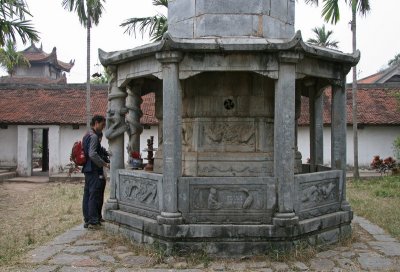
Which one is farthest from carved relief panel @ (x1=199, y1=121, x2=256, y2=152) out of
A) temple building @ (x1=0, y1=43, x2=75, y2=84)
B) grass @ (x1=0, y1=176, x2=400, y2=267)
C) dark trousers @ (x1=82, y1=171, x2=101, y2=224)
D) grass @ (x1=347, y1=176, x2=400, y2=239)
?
temple building @ (x1=0, y1=43, x2=75, y2=84)

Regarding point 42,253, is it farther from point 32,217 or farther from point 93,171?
point 32,217

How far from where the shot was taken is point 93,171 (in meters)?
7.39

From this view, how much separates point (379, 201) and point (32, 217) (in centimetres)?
851

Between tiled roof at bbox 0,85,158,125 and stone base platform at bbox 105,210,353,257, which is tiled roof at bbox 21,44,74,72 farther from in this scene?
stone base platform at bbox 105,210,353,257

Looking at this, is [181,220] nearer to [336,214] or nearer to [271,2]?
[336,214]

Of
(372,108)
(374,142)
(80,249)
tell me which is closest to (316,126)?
(80,249)

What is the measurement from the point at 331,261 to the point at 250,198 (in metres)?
1.27

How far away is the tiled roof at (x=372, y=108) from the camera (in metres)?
20.6

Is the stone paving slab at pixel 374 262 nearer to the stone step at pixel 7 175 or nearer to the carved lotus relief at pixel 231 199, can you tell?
the carved lotus relief at pixel 231 199

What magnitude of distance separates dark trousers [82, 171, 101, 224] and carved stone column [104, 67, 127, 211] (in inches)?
16.7

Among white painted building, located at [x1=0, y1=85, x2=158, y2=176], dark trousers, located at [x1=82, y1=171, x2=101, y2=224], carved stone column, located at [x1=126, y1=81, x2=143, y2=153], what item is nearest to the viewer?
dark trousers, located at [x1=82, y1=171, x2=101, y2=224]

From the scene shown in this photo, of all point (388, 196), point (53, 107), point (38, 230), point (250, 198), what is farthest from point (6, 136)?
point (250, 198)

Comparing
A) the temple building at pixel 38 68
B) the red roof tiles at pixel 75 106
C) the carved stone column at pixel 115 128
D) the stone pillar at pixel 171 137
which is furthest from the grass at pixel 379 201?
the temple building at pixel 38 68

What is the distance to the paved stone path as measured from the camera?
5281 millimetres
